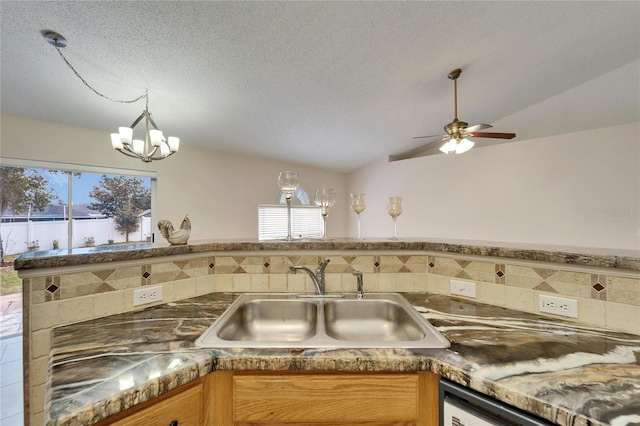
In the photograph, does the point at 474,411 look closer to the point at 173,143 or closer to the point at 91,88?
the point at 173,143

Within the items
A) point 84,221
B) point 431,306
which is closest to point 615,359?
point 431,306

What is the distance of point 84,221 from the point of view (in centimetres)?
293

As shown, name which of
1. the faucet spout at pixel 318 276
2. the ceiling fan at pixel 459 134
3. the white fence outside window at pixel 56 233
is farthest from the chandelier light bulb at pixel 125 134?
the ceiling fan at pixel 459 134

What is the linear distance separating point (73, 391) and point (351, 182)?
229 inches

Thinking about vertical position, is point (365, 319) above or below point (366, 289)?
below

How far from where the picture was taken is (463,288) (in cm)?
110

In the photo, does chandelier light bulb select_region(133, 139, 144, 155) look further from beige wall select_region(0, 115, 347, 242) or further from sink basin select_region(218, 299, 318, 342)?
sink basin select_region(218, 299, 318, 342)

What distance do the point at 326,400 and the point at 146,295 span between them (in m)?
0.84

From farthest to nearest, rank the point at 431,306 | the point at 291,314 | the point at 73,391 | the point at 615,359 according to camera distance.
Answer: the point at 291,314
the point at 431,306
the point at 615,359
the point at 73,391

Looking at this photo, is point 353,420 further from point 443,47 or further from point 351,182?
point 351,182

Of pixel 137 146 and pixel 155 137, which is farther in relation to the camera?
pixel 137 146

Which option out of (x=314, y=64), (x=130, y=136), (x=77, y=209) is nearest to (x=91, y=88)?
(x=130, y=136)

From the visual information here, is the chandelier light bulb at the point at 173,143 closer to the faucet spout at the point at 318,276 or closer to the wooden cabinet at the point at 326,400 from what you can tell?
the faucet spout at the point at 318,276

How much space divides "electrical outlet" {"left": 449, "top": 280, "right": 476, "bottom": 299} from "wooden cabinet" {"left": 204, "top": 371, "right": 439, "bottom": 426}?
57 cm
